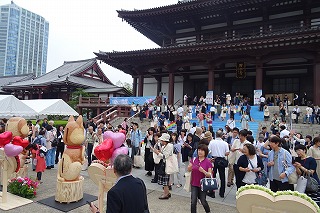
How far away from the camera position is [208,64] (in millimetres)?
17688

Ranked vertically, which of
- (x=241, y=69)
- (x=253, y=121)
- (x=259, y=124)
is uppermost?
(x=241, y=69)

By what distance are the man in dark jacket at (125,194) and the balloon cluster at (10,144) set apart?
3.42m

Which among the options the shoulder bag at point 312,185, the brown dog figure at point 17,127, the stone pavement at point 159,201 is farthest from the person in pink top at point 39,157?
the shoulder bag at point 312,185

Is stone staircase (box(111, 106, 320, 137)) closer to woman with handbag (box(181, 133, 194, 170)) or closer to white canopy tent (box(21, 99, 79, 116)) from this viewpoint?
white canopy tent (box(21, 99, 79, 116))

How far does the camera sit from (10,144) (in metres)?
4.92

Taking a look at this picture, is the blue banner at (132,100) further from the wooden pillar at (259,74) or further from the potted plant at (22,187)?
the potted plant at (22,187)

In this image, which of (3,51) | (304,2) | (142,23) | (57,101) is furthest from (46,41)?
(304,2)

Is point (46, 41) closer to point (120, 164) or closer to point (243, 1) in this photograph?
point (243, 1)

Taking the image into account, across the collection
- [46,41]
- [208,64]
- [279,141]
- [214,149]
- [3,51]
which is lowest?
[214,149]

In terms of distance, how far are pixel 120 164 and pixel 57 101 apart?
13.0 m

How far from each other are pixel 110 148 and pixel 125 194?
1.96 m

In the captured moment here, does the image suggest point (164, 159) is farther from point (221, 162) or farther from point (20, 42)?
point (20, 42)

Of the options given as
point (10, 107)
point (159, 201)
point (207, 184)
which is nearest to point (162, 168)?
point (159, 201)

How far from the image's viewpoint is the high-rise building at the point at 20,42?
203 ft
